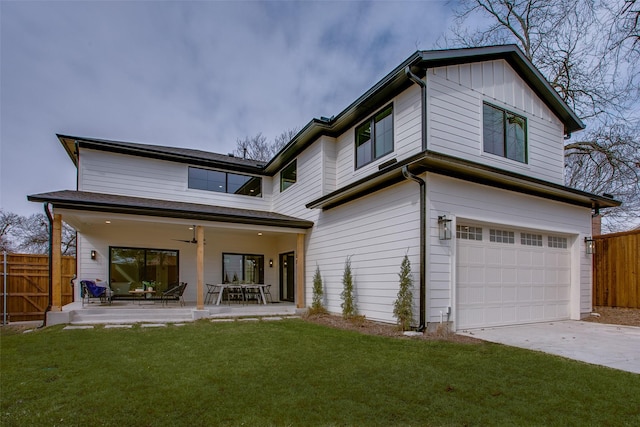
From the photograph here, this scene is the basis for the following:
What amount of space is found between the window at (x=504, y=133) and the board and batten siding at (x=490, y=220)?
1.13 metres

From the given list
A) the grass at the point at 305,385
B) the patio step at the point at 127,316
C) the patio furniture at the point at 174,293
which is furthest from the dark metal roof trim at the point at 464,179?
the patio furniture at the point at 174,293

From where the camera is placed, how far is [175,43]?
10.7m

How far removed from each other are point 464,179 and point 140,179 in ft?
34.0

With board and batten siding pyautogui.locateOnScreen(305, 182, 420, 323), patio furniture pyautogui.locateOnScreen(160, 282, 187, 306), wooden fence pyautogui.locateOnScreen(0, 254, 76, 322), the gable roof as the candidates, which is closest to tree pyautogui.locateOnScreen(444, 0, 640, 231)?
the gable roof

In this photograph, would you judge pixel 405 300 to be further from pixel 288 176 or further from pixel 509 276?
pixel 288 176

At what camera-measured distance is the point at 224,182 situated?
13.9 meters

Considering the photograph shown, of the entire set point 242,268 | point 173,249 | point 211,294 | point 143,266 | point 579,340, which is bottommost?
point 211,294

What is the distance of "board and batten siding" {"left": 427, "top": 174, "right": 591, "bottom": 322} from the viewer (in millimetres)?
7055

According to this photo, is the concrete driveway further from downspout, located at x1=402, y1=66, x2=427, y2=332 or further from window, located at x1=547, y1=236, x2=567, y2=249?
window, located at x1=547, y1=236, x2=567, y2=249

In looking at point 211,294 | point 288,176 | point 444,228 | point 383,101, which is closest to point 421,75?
point 383,101

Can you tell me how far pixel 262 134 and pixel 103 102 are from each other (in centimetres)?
1476

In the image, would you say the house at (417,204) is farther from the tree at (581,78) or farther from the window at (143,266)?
the tree at (581,78)

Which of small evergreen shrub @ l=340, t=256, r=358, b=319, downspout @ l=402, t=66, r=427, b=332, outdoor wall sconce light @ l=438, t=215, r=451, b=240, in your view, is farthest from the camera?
small evergreen shrub @ l=340, t=256, r=358, b=319

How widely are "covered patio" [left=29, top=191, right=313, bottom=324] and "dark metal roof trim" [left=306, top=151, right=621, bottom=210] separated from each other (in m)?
2.98
